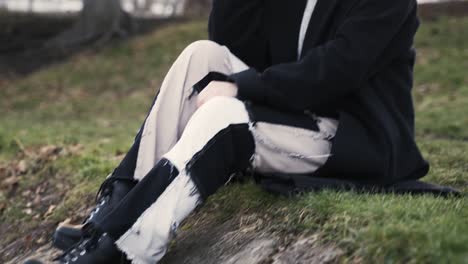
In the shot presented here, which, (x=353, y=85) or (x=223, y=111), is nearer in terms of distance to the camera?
(x=223, y=111)

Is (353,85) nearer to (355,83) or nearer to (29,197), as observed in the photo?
(355,83)

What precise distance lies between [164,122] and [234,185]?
1.90 ft

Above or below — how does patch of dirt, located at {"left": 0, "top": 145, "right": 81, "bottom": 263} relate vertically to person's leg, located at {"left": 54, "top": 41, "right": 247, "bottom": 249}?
below

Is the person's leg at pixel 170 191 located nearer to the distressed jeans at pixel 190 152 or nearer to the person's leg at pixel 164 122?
the distressed jeans at pixel 190 152

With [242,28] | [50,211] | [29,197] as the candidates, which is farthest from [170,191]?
[29,197]

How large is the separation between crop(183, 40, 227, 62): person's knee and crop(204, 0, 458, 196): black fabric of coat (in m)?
0.30

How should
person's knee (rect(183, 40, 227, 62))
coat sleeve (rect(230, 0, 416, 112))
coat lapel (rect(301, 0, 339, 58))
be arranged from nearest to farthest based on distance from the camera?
coat sleeve (rect(230, 0, 416, 112))
coat lapel (rect(301, 0, 339, 58))
person's knee (rect(183, 40, 227, 62))

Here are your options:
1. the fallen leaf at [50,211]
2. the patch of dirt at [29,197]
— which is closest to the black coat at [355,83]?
the patch of dirt at [29,197]

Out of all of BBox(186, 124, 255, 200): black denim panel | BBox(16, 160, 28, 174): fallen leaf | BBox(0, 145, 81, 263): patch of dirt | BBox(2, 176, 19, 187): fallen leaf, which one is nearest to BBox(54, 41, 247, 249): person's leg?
BBox(186, 124, 255, 200): black denim panel

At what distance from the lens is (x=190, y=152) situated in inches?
103

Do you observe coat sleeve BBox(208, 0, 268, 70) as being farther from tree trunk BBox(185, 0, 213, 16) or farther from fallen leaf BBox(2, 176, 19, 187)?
tree trunk BBox(185, 0, 213, 16)

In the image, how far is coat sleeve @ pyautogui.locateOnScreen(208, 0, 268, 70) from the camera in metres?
3.46

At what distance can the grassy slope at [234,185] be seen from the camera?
2383mm

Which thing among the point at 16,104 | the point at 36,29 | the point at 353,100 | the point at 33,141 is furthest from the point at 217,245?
the point at 36,29
